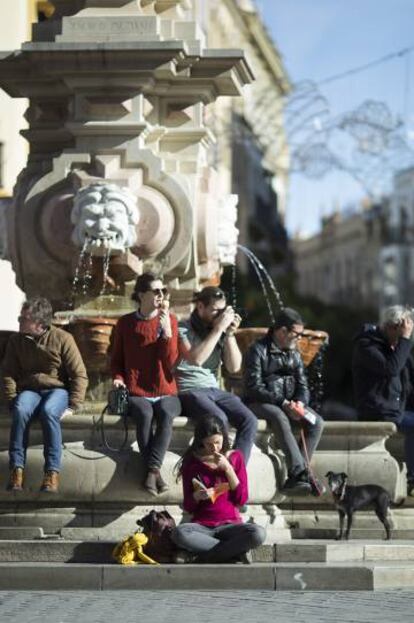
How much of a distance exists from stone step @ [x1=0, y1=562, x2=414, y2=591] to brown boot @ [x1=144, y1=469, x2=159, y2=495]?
997mm

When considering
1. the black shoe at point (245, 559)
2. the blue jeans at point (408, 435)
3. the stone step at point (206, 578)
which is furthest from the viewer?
the blue jeans at point (408, 435)

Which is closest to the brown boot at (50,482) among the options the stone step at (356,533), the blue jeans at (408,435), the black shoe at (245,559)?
the black shoe at (245,559)

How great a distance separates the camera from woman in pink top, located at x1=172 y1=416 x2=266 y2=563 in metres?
11.5

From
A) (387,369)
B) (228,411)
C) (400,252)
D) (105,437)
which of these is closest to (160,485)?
(105,437)

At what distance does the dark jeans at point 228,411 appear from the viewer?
12367mm

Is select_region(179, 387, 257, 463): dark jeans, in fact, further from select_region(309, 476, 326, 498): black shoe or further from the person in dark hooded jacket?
the person in dark hooded jacket

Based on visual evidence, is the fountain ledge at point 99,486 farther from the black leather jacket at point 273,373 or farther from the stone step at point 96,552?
the stone step at point 96,552

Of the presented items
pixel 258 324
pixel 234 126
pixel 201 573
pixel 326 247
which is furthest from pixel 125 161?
pixel 326 247

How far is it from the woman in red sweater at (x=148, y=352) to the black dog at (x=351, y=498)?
43.9 inches

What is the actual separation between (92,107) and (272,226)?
69998mm

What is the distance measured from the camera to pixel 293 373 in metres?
13.0

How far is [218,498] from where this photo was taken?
11.6m

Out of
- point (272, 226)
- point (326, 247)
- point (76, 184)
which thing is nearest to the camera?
point (76, 184)

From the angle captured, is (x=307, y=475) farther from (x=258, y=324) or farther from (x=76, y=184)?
(x=258, y=324)
